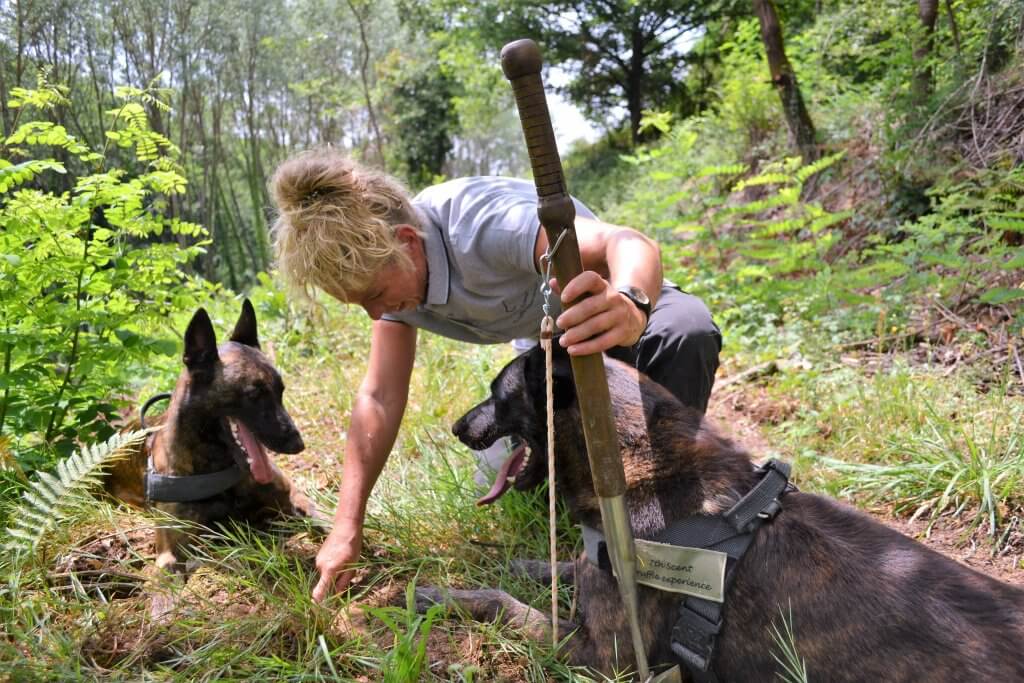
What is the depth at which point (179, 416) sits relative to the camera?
2.94 meters

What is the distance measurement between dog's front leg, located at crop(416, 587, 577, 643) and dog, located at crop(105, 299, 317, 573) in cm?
99

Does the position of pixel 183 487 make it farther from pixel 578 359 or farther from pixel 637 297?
pixel 637 297

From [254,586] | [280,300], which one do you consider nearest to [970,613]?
[254,586]

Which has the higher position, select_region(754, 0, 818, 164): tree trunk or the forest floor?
select_region(754, 0, 818, 164): tree trunk

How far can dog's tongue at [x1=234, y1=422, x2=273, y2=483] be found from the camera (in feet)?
9.84

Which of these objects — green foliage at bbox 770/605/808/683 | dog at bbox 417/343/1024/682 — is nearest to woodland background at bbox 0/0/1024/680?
dog at bbox 417/343/1024/682

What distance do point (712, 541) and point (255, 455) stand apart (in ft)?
6.59

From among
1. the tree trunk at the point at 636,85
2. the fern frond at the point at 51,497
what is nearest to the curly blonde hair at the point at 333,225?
the fern frond at the point at 51,497

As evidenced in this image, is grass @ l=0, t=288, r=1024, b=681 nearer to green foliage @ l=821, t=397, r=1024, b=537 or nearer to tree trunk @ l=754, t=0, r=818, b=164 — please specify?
green foliage @ l=821, t=397, r=1024, b=537

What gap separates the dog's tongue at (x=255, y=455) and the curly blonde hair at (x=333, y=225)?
77cm

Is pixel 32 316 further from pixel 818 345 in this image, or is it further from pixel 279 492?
pixel 818 345

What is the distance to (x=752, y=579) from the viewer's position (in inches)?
76.3

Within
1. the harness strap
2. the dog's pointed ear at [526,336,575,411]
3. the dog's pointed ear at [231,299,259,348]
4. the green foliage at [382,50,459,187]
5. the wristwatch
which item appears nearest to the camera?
the wristwatch

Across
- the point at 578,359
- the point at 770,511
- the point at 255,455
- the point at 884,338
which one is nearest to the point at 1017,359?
the point at 884,338
